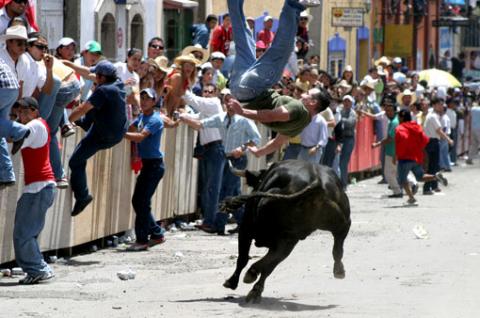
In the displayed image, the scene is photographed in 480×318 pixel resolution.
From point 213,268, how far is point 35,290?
274 centimetres

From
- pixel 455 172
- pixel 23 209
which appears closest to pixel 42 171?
pixel 23 209

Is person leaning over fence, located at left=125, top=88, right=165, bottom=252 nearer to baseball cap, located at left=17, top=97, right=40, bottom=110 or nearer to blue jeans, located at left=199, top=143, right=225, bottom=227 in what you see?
blue jeans, located at left=199, top=143, right=225, bottom=227

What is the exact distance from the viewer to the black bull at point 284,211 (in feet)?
41.4

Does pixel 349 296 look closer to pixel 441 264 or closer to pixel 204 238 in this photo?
pixel 441 264

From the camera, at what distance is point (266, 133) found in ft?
79.0

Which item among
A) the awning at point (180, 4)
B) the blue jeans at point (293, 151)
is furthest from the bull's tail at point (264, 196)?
the awning at point (180, 4)

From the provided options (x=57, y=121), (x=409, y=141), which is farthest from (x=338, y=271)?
(x=409, y=141)

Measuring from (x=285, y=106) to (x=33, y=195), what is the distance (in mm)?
2801

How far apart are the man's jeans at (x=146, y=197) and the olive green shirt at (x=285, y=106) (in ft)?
15.8

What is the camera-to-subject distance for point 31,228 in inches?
556

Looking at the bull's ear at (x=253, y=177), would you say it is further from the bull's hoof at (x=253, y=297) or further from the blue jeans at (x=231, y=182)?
the blue jeans at (x=231, y=182)

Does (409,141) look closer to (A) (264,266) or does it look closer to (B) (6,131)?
(B) (6,131)

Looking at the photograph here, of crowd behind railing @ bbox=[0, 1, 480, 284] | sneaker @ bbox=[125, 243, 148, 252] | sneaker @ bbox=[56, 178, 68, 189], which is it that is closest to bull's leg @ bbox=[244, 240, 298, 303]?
crowd behind railing @ bbox=[0, 1, 480, 284]

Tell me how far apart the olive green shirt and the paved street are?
1.46m
